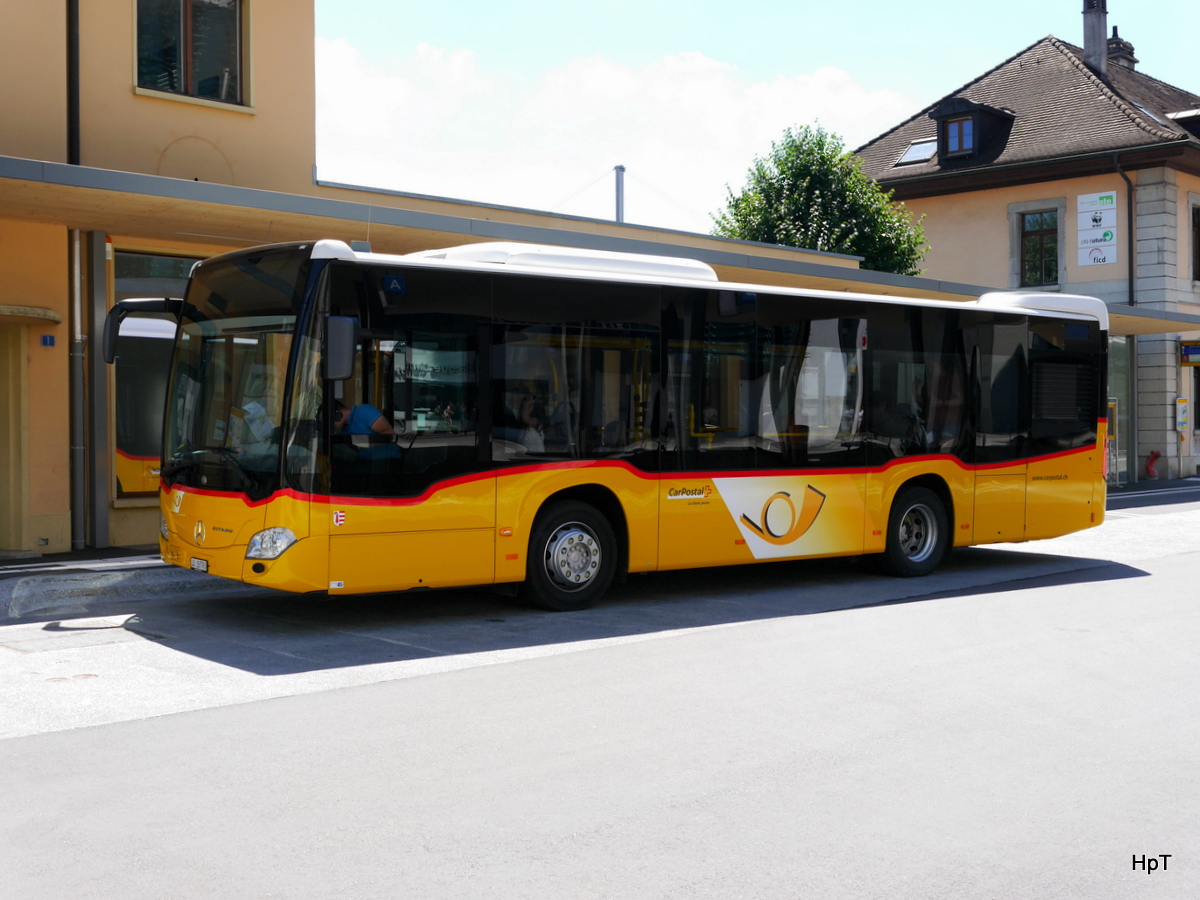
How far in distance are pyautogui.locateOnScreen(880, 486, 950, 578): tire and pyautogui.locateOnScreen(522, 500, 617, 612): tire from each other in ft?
11.7

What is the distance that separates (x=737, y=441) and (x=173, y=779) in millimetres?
6839

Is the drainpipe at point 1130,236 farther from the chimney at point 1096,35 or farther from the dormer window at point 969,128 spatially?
the chimney at point 1096,35

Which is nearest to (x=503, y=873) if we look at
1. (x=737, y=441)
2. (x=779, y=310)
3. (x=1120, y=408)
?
(x=737, y=441)

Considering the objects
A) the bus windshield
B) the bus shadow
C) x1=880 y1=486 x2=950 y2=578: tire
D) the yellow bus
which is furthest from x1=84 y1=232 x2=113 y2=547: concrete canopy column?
x1=880 y1=486 x2=950 y2=578: tire

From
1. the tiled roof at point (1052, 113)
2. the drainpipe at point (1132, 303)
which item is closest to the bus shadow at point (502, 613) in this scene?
the drainpipe at point (1132, 303)

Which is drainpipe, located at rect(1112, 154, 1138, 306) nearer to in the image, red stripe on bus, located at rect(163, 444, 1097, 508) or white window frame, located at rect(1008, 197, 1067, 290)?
white window frame, located at rect(1008, 197, 1067, 290)

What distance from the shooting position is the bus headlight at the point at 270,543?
348 inches

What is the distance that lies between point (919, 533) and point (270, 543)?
707cm

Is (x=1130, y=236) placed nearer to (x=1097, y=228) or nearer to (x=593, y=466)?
(x=1097, y=228)

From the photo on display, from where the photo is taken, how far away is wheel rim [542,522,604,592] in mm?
10281

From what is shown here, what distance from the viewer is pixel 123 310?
1041 cm

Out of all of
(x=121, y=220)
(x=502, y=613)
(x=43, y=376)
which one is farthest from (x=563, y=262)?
(x=43, y=376)

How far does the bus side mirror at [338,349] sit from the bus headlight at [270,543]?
1139 mm

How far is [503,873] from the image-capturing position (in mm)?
4301
